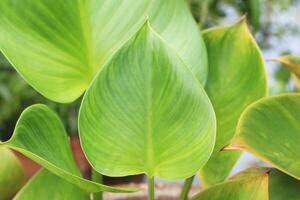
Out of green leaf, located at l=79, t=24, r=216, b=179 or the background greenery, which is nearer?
green leaf, located at l=79, t=24, r=216, b=179

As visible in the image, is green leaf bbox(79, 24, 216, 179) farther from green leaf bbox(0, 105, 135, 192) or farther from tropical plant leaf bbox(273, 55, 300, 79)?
tropical plant leaf bbox(273, 55, 300, 79)

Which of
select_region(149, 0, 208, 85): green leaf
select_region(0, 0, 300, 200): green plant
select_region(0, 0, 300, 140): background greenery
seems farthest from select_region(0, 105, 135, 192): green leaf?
select_region(0, 0, 300, 140): background greenery

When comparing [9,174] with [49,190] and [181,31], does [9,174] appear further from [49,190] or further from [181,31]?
[181,31]

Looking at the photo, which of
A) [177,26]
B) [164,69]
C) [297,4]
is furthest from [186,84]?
[297,4]

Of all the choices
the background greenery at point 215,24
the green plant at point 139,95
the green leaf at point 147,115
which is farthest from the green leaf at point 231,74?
the background greenery at point 215,24

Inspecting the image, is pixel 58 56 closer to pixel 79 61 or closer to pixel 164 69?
pixel 79 61

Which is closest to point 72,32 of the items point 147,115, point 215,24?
point 147,115
